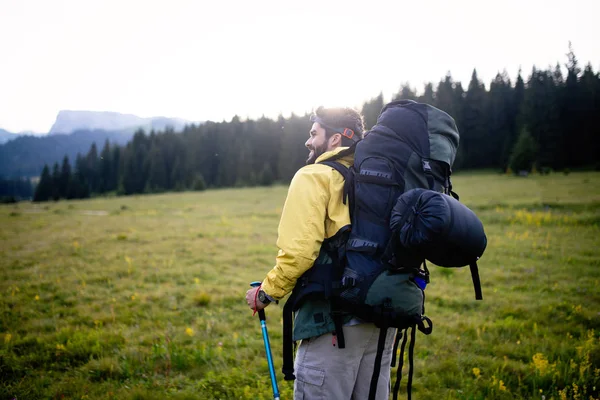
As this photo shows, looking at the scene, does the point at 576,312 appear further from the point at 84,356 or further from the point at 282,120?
the point at 282,120

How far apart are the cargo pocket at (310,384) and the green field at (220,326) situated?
73.5 inches

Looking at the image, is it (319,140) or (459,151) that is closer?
(319,140)

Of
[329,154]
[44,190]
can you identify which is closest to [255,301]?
[329,154]

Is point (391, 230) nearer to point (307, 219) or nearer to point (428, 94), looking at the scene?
point (307, 219)

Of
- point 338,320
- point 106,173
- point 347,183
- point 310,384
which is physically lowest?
point 310,384

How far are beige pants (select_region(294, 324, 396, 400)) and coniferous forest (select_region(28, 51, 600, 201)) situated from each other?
5887cm

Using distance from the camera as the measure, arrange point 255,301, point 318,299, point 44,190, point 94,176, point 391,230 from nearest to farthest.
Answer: point 391,230, point 318,299, point 255,301, point 44,190, point 94,176

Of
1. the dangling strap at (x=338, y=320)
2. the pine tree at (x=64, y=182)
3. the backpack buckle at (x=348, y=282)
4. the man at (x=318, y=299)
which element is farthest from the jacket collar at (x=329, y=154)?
the pine tree at (x=64, y=182)

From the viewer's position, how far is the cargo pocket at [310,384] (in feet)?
8.67

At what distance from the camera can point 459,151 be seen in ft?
204

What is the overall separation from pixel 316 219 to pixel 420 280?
911mm

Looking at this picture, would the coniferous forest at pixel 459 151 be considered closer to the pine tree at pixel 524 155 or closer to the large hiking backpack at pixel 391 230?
the pine tree at pixel 524 155

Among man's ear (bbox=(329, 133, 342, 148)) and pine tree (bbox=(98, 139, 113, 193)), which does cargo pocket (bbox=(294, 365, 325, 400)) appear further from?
pine tree (bbox=(98, 139, 113, 193))

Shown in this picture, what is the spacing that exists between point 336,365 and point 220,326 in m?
4.16
